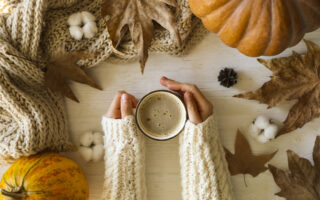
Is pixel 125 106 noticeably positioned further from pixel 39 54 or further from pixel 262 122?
pixel 262 122

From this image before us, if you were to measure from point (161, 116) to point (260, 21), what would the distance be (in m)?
0.43

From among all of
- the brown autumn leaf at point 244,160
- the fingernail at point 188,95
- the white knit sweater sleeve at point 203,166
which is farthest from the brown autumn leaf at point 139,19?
the brown autumn leaf at point 244,160

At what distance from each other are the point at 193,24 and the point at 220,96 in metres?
0.27

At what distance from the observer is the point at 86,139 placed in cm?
112

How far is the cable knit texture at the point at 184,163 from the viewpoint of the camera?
41.6 inches

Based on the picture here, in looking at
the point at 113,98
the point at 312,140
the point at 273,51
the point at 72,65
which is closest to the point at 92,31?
the point at 72,65

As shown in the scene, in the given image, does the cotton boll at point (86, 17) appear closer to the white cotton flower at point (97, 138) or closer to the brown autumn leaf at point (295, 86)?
the white cotton flower at point (97, 138)

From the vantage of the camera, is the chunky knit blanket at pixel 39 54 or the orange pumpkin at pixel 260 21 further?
the chunky knit blanket at pixel 39 54

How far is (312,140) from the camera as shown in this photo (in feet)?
3.72

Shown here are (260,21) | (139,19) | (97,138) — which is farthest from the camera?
(97,138)

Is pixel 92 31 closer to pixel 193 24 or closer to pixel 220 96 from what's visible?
pixel 193 24

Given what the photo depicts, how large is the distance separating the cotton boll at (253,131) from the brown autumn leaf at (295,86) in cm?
8

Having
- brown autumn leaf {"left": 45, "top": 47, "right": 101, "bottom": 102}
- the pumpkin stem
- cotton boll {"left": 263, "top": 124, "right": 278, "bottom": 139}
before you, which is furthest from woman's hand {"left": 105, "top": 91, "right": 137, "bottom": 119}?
cotton boll {"left": 263, "top": 124, "right": 278, "bottom": 139}

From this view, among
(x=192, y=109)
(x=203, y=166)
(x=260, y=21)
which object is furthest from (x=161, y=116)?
(x=260, y=21)
